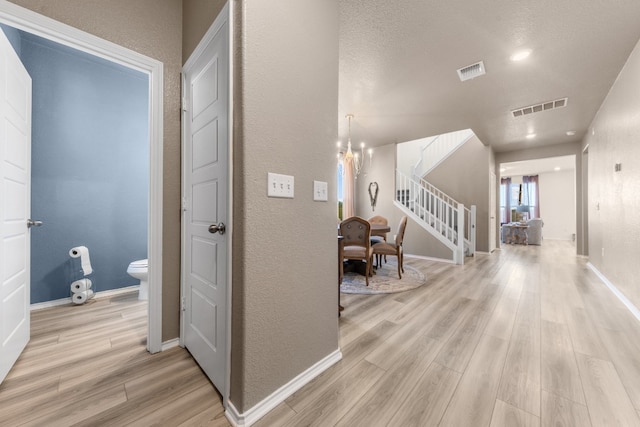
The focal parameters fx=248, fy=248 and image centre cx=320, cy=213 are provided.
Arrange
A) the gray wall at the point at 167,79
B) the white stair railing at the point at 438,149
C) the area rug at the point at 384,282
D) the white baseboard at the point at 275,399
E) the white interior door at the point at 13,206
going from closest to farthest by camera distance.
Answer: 1. the white baseboard at the point at 275,399
2. the white interior door at the point at 13,206
3. the gray wall at the point at 167,79
4. the area rug at the point at 384,282
5. the white stair railing at the point at 438,149

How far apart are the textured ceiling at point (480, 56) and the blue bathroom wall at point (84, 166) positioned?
2754 mm

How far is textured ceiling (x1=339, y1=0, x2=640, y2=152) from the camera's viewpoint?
6.78 feet

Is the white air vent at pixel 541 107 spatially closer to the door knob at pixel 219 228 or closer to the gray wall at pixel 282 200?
the gray wall at pixel 282 200

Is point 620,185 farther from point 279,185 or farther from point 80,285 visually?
point 80,285

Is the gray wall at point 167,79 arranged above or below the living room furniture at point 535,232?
above

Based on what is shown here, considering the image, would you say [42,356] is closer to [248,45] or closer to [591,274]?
[248,45]

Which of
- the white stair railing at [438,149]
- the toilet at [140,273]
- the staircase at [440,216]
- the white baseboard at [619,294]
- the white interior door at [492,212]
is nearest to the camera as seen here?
the white baseboard at [619,294]

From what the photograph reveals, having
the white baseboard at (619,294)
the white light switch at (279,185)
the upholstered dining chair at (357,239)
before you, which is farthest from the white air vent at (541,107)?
the white light switch at (279,185)

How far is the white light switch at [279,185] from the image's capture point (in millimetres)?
1228

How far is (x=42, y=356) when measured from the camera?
5.52 feet

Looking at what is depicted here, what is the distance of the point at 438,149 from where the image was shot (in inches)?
271

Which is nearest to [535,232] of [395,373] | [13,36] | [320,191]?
[395,373]

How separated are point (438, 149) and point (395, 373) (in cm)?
665

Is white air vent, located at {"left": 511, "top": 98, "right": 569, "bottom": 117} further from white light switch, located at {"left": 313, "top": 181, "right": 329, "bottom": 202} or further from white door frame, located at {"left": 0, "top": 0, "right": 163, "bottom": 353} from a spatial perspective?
white door frame, located at {"left": 0, "top": 0, "right": 163, "bottom": 353}
